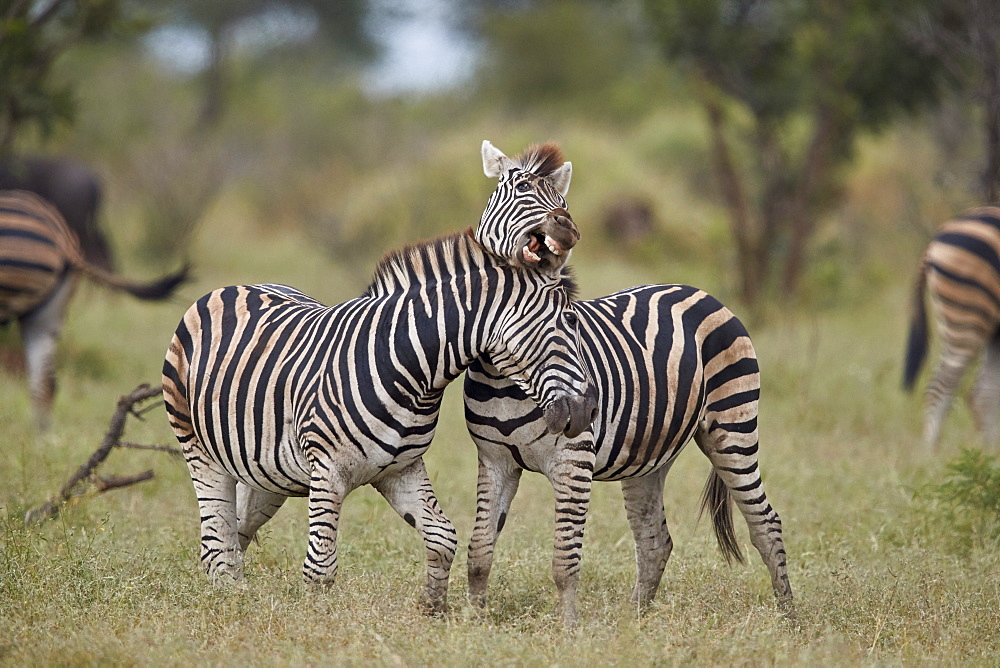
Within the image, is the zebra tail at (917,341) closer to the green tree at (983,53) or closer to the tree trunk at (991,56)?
the green tree at (983,53)

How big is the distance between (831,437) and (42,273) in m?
6.12

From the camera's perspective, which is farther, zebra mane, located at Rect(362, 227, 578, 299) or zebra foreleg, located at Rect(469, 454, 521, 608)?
zebra foreleg, located at Rect(469, 454, 521, 608)

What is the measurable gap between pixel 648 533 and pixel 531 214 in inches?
69.7

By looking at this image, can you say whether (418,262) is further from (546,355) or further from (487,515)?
(487,515)

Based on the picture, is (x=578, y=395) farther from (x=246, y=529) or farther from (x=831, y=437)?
(x=831, y=437)

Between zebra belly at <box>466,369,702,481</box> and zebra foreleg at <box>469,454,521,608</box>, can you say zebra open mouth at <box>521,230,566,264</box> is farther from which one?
zebra foreleg at <box>469,454,521,608</box>

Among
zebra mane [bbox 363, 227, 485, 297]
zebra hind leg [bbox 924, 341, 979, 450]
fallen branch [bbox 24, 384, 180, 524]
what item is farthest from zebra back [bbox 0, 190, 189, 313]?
zebra hind leg [bbox 924, 341, 979, 450]

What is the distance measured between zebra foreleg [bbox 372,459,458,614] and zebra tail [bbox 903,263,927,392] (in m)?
5.85

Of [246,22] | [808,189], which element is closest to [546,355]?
[808,189]

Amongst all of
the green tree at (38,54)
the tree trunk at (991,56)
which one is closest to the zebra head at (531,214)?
the tree trunk at (991,56)

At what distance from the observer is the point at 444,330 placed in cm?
414

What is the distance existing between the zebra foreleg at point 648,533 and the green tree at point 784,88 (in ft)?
26.5

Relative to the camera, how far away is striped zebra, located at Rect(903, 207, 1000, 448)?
845 cm

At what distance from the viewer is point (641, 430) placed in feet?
14.9
